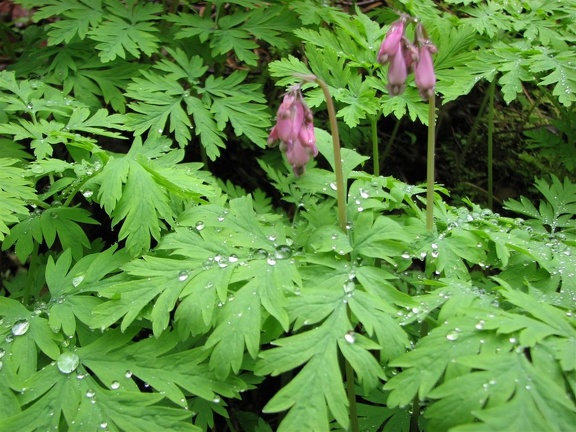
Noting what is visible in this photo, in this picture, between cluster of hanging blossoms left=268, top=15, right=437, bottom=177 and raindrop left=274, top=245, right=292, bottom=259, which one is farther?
raindrop left=274, top=245, right=292, bottom=259

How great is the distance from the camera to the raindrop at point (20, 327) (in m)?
1.86

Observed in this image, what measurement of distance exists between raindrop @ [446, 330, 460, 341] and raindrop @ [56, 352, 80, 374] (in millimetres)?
1281

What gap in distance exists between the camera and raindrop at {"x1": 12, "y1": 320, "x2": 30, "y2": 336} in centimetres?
186

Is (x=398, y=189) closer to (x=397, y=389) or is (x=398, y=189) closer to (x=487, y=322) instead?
(x=487, y=322)

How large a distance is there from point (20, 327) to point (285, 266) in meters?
1.01

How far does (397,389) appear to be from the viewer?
5.04 ft

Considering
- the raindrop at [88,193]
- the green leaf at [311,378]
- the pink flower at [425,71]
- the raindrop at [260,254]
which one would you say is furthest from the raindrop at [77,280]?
the pink flower at [425,71]

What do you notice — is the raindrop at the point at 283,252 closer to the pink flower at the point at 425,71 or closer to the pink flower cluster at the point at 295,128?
the pink flower cluster at the point at 295,128

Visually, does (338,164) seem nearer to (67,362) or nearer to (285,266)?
(285,266)

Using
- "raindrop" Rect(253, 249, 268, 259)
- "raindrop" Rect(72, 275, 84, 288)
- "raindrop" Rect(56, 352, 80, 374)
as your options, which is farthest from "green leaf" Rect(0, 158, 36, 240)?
"raindrop" Rect(253, 249, 268, 259)

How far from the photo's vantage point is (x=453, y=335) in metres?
1.59

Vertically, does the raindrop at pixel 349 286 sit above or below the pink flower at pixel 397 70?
below

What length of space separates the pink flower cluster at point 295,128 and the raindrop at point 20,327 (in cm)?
116

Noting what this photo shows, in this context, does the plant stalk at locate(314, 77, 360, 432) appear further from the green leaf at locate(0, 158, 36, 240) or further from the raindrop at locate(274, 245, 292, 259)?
the green leaf at locate(0, 158, 36, 240)
